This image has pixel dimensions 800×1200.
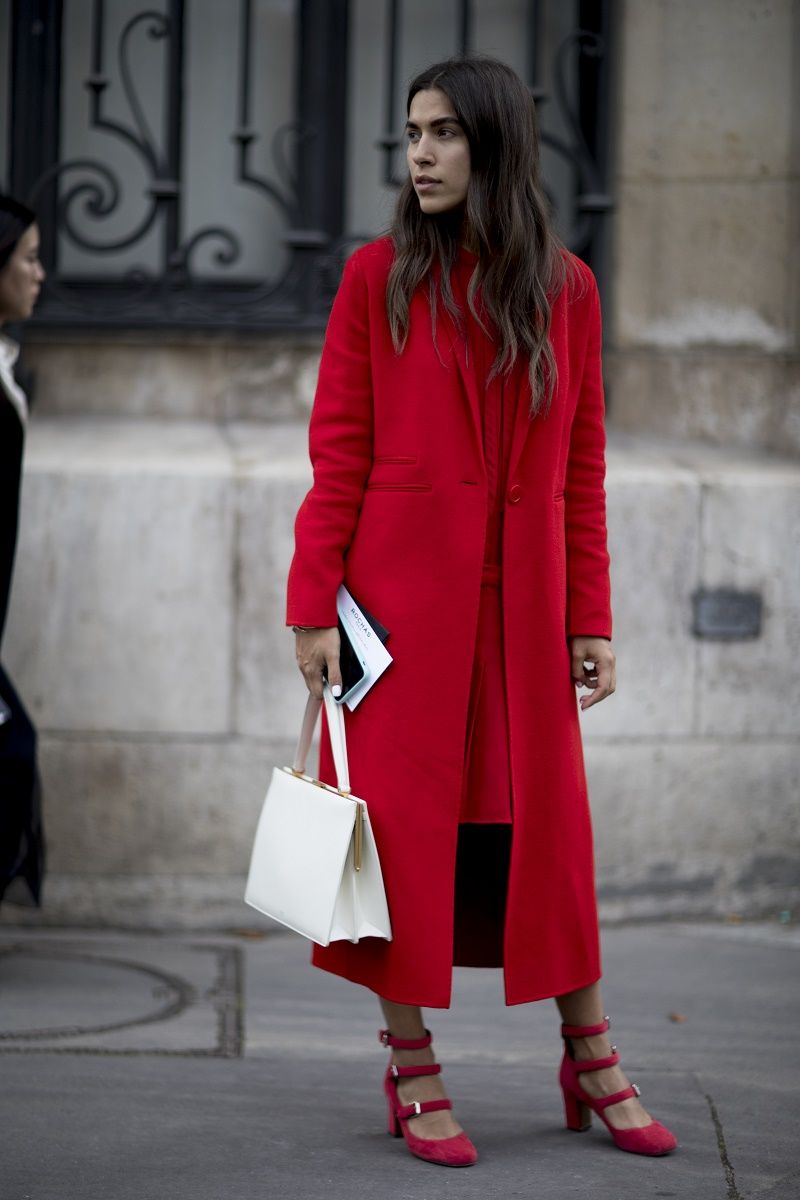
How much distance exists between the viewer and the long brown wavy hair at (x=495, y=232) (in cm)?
337

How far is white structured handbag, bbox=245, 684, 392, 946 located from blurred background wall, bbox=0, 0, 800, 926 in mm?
1954

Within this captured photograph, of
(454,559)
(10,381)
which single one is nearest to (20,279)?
(10,381)

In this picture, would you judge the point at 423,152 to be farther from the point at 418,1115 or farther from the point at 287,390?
the point at 287,390

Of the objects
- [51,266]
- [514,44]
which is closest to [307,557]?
[51,266]

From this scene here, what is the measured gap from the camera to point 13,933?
5379 mm

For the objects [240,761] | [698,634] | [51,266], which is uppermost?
[51,266]

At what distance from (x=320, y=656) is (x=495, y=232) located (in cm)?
91

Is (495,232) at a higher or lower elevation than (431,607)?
higher

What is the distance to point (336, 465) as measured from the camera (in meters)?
3.44

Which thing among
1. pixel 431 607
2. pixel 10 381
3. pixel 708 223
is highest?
pixel 708 223

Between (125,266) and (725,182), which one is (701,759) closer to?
(725,182)

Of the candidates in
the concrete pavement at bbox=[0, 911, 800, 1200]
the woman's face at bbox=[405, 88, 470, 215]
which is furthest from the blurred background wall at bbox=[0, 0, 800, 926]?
the woman's face at bbox=[405, 88, 470, 215]

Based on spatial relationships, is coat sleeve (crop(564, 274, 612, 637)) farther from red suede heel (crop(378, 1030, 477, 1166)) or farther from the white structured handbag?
red suede heel (crop(378, 1030, 477, 1166))

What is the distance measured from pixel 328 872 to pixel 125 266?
3456 mm
